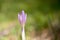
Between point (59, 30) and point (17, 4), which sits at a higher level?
point (17, 4)

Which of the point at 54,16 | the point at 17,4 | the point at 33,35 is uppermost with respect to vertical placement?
the point at 17,4

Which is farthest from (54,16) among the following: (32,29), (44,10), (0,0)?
(0,0)

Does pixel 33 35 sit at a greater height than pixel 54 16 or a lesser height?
lesser

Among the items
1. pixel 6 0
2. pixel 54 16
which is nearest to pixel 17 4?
pixel 6 0

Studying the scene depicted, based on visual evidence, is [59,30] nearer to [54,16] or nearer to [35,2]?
[54,16]

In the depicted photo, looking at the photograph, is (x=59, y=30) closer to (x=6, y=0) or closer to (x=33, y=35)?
(x=33, y=35)
